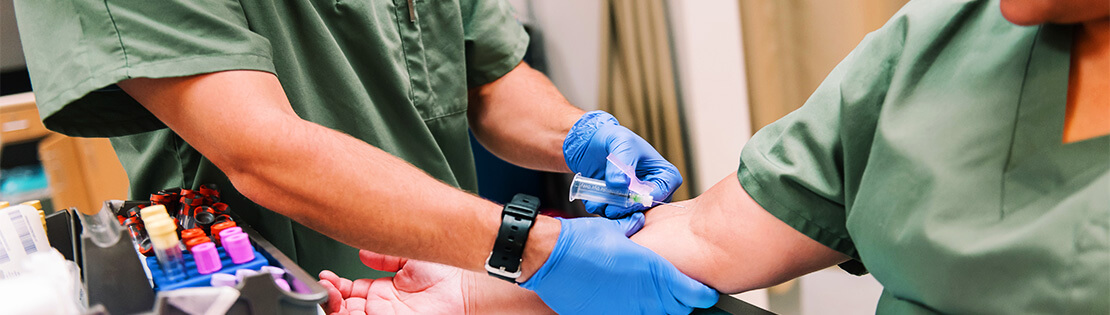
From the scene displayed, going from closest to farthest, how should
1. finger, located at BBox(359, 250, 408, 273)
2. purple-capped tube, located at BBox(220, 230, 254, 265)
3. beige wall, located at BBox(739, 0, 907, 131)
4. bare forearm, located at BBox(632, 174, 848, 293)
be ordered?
purple-capped tube, located at BBox(220, 230, 254, 265)
bare forearm, located at BBox(632, 174, 848, 293)
finger, located at BBox(359, 250, 408, 273)
beige wall, located at BBox(739, 0, 907, 131)

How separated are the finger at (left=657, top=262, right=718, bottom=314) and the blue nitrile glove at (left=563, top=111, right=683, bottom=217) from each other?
25 cm

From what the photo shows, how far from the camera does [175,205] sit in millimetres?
941

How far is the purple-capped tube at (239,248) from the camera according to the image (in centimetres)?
71

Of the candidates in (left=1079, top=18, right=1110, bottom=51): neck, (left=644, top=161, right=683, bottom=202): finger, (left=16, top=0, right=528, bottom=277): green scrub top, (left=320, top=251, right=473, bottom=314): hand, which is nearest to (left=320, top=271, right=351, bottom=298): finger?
(left=320, top=251, right=473, bottom=314): hand

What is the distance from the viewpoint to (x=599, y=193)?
116 centimetres

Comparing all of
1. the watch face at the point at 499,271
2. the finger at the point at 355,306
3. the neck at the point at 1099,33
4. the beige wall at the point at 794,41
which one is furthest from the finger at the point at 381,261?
the beige wall at the point at 794,41

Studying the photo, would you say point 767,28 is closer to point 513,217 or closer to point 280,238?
point 513,217

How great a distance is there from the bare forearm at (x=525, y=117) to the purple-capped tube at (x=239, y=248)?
757mm

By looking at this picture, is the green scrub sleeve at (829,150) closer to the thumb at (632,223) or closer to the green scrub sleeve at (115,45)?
the thumb at (632,223)

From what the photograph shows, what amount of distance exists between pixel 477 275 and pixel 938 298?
2.17 ft

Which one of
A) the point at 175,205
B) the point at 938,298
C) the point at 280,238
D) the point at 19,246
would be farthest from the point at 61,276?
the point at 938,298

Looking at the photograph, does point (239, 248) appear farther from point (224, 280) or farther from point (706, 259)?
point (706, 259)

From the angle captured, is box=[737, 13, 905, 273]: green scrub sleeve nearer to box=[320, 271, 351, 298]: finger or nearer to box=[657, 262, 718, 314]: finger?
box=[657, 262, 718, 314]: finger

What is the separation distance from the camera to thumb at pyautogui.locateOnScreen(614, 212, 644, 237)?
108 centimetres
